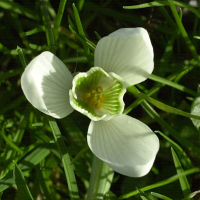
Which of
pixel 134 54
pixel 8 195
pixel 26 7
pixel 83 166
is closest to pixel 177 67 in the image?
pixel 134 54

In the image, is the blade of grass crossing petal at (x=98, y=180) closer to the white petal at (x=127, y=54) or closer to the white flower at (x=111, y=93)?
the white flower at (x=111, y=93)

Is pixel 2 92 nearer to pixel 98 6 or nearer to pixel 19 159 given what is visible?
pixel 19 159

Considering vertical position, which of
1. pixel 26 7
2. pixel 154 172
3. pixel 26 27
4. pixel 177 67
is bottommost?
pixel 154 172

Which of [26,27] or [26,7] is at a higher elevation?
[26,7]

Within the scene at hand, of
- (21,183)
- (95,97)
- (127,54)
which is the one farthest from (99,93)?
(21,183)

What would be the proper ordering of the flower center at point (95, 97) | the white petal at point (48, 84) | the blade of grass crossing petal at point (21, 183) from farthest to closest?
1. the flower center at point (95, 97)
2. the blade of grass crossing petal at point (21, 183)
3. the white petal at point (48, 84)

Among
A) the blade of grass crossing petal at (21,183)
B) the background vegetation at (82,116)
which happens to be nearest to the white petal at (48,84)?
the background vegetation at (82,116)
